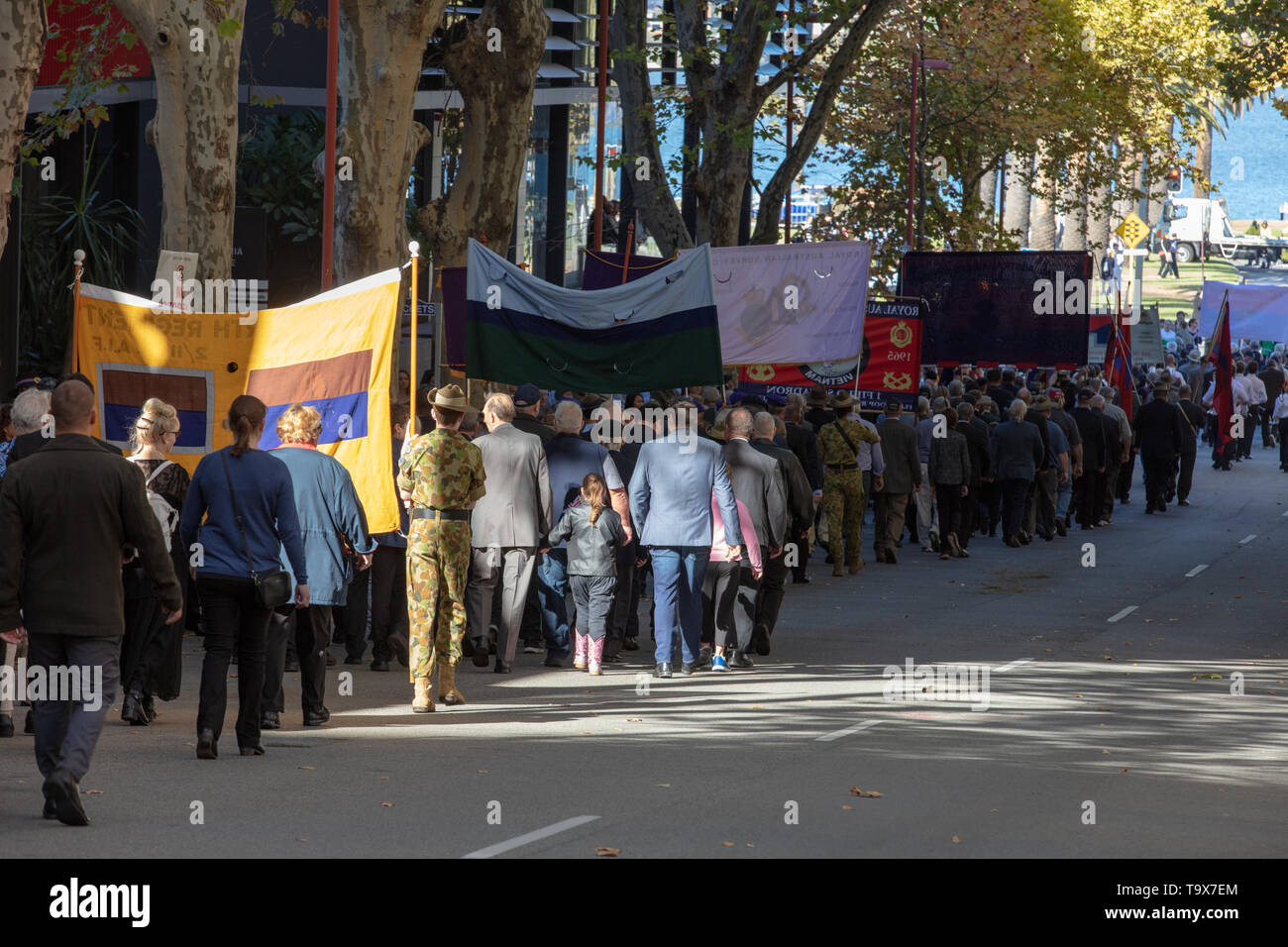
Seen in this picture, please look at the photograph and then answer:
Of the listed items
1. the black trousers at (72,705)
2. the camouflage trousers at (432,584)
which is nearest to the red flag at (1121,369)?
the camouflage trousers at (432,584)

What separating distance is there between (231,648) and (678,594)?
4186mm

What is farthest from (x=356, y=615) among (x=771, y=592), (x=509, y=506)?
(x=771, y=592)

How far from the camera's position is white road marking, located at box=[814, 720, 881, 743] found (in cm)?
1016

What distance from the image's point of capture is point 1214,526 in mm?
25469

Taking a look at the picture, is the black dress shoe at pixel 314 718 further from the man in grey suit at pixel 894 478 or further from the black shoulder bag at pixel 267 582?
the man in grey suit at pixel 894 478

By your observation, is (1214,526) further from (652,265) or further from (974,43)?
(974,43)

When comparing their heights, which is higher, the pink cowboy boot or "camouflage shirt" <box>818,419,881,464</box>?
"camouflage shirt" <box>818,419,881,464</box>

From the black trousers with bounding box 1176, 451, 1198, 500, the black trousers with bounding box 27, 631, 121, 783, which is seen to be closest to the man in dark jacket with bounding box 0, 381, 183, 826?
the black trousers with bounding box 27, 631, 121, 783

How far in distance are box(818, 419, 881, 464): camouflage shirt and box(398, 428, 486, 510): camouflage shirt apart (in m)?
8.85

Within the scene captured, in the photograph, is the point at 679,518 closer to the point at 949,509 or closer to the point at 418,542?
the point at 418,542

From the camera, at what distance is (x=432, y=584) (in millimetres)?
10328

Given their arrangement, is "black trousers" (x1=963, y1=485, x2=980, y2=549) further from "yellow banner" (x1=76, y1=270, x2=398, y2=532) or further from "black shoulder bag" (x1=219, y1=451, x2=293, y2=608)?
"black shoulder bag" (x1=219, y1=451, x2=293, y2=608)

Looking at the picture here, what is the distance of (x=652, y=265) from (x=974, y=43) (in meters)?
23.4

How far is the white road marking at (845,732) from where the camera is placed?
10156 mm
